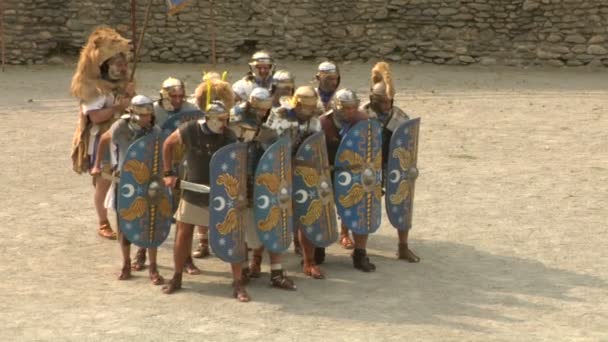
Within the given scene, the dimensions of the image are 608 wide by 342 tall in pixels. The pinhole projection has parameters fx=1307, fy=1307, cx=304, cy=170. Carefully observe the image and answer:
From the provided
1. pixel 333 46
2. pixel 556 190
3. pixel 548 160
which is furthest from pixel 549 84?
pixel 556 190

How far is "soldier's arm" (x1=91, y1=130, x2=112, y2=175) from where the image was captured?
8.28 metres

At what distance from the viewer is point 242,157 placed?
7.61 meters

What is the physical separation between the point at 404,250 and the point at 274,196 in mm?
1371

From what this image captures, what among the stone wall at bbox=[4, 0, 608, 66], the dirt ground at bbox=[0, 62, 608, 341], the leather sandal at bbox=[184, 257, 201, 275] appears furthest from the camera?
the stone wall at bbox=[4, 0, 608, 66]

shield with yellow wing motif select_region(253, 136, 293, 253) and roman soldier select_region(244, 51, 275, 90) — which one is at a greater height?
roman soldier select_region(244, 51, 275, 90)

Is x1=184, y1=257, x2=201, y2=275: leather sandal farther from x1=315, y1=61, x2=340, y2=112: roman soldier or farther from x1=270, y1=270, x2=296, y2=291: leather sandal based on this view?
x1=315, y1=61, x2=340, y2=112: roman soldier

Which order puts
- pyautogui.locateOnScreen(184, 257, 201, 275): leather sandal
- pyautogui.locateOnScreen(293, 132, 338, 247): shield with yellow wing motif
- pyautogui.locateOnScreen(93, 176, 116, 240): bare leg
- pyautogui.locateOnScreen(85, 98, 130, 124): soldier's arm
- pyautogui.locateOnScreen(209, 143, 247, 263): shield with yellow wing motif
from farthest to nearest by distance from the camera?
pyautogui.locateOnScreen(93, 176, 116, 240): bare leg < pyautogui.locateOnScreen(85, 98, 130, 124): soldier's arm < pyautogui.locateOnScreen(184, 257, 201, 275): leather sandal < pyautogui.locateOnScreen(293, 132, 338, 247): shield with yellow wing motif < pyautogui.locateOnScreen(209, 143, 247, 263): shield with yellow wing motif

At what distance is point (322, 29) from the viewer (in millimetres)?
19516

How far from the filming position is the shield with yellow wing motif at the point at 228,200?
7.55m

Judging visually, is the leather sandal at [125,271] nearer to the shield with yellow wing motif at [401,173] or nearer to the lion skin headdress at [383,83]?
the shield with yellow wing motif at [401,173]

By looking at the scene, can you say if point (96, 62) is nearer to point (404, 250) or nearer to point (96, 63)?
point (96, 63)

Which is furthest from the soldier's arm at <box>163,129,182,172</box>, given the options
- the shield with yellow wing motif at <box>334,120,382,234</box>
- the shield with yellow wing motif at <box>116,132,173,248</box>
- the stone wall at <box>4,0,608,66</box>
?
the stone wall at <box>4,0,608,66</box>

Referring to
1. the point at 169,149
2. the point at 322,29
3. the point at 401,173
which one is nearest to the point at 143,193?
the point at 169,149

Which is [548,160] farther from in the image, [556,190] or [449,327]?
[449,327]
